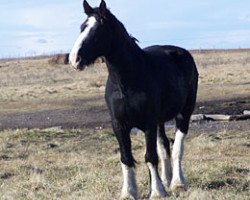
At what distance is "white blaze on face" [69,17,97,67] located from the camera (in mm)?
7949

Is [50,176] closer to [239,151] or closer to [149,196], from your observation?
[149,196]

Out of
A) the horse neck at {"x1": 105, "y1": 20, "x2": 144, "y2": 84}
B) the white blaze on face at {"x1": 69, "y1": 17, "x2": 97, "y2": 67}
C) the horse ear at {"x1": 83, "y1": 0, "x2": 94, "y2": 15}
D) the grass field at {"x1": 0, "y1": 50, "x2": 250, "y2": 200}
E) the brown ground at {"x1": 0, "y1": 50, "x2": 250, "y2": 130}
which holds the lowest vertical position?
the brown ground at {"x1": 0, "y1": 50, "x2": 250, "y2": 130}

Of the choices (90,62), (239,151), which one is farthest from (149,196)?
(239,151)

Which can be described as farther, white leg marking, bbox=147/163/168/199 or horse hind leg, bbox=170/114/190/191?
horse hind leg, bbox=170/114/190/191

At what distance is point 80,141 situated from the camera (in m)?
17.3

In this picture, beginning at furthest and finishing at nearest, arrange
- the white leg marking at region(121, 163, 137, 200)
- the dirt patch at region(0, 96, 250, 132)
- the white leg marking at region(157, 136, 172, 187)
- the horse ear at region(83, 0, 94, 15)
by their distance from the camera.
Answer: the dirt patch at region(0, 96, 250, 132)
the white leg marking at region(157, 136, 172, 187)
the white leg marking at region(121, 163, 137, 200)
the horse ear at region(83, 0, 94, 15)

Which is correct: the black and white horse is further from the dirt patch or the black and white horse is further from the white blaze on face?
the dirt patch

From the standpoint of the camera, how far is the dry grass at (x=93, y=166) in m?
9.54

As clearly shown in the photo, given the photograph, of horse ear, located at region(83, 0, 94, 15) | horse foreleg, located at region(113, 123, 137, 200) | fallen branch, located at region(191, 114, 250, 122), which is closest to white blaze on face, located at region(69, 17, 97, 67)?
horse ear, located at region(83, 0, 94, 15)

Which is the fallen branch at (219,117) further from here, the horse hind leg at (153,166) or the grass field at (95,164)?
the horse hind leg at (153,166)

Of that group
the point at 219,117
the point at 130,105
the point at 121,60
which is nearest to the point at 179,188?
the point at 130,105

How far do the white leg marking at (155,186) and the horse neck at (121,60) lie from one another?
3.88ft

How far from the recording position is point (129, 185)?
9.07 meters

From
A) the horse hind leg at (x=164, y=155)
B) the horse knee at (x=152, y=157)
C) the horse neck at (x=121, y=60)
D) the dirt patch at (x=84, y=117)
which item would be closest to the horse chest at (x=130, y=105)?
the horse neck at (x=121, y=60)
